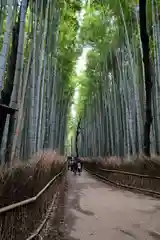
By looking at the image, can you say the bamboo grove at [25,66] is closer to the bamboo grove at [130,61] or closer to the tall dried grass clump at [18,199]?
the tall dried grass clump at [18,199]

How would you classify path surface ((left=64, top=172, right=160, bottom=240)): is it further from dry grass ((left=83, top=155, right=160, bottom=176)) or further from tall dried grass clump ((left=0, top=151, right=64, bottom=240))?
dry grass ((left=83, top=155, right=160, bottom=176))

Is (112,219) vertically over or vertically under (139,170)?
under

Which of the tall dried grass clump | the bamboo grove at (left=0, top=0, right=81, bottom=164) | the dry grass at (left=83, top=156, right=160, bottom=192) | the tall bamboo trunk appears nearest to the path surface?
the tall dried grass clump

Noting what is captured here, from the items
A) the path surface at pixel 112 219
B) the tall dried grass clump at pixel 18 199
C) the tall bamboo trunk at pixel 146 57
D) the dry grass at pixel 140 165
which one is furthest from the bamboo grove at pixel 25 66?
the dry grass at pixel 140 165

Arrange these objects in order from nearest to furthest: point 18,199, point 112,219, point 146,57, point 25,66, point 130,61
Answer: point 18,199 < point 112,219 < point 25,66 < point 146,57 < point 130,61

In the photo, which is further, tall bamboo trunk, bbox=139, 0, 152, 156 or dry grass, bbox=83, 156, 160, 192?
dry grass, bbox=83, 156, 160, 192

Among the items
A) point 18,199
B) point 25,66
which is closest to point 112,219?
point 18,199

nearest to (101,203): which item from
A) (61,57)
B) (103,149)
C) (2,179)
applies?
(2,179)

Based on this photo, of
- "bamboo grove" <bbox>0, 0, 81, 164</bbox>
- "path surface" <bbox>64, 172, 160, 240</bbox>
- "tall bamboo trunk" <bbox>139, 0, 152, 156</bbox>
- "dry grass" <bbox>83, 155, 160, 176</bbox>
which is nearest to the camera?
"path surface" <bbox>64, 172, 160, 240</bbox>

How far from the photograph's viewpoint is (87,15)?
9.66m

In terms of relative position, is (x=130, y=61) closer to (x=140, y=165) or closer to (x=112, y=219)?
(x=140, y=165)

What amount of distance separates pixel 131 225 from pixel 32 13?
4.34 metres

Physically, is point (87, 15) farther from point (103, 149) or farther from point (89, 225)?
point (103, 149)

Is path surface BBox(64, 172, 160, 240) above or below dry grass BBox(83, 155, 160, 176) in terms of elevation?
below
